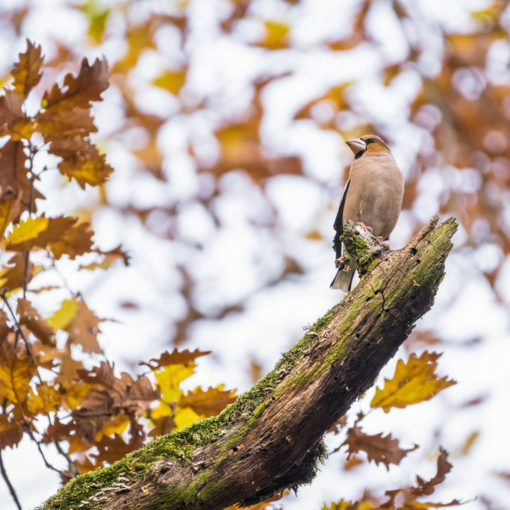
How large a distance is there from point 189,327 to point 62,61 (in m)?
4.04

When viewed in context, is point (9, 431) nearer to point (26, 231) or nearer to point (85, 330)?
point (85, 330)

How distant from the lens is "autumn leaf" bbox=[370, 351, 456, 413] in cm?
276

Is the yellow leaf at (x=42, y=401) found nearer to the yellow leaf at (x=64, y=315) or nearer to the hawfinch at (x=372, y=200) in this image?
the yellow leaf at (x=64, y=315)

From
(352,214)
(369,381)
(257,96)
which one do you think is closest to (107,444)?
(369,381)

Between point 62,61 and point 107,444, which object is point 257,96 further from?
point 107,444

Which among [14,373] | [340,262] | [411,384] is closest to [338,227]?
[340,262]

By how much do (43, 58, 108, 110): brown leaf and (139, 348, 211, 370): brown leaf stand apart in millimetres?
1176

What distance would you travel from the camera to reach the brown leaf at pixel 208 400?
290cm

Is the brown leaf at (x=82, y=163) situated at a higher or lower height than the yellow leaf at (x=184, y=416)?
higher

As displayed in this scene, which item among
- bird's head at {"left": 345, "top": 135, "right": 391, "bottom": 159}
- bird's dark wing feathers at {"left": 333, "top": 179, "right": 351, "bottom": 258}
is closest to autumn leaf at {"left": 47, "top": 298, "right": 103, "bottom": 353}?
bird's dark wing feathers at {"left": 333, "top": 179, "right": 351, "bottom": 258}

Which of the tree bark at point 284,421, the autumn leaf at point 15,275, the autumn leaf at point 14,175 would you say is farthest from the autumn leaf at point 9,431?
the autumn leaf at point 14,175

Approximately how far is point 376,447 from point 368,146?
308 cm

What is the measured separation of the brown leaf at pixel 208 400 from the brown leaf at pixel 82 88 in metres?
1.42

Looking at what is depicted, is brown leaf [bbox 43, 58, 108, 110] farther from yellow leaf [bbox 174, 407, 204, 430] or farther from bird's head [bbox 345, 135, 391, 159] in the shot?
bird's head [bbox 345, 135, 391, 159]
